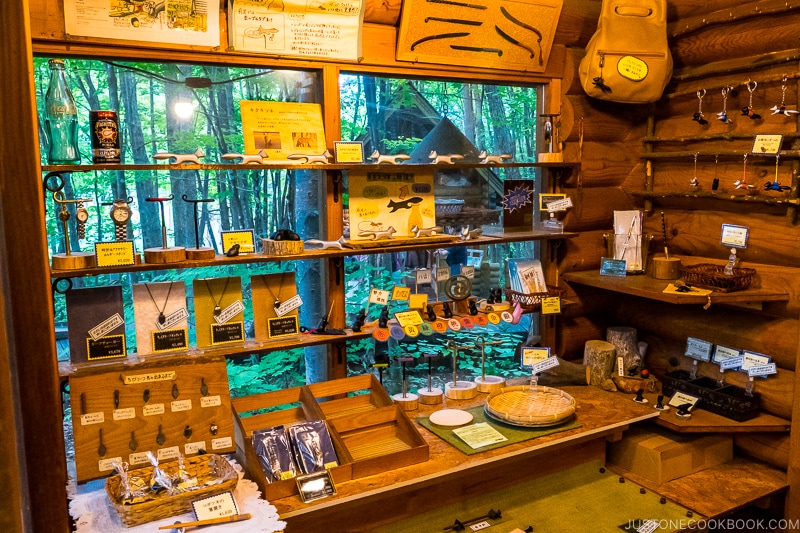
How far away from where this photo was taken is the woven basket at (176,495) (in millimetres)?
1740

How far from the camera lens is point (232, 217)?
2402 millimetres

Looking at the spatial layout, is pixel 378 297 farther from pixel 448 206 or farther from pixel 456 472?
pixel 456 472

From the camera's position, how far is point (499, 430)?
2379 millimetres

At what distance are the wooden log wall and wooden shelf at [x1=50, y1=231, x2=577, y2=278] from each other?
351 mm

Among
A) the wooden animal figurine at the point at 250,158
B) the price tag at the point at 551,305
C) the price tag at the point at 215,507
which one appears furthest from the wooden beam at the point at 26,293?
the price tag at the point at 551,305

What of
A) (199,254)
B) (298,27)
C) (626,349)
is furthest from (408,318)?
(298,27)

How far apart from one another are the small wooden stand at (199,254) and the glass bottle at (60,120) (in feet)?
1.47

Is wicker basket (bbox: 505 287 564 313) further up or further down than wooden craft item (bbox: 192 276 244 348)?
further down

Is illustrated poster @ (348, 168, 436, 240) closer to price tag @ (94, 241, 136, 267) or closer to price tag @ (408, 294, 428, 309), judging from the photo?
price tag @ (408, 294, 428, 309)

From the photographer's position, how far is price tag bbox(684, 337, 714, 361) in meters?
2.76

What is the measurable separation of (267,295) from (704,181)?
193 centimetres

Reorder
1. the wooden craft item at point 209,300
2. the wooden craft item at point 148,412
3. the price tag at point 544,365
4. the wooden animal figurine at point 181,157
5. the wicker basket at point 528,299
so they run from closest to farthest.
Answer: the wooden craft item at point 148,412, the wooden animal figurine at point 181,157, the wooden craft item at point 209,300, the price tag at point 544,365, the wicker basket at point 528,299

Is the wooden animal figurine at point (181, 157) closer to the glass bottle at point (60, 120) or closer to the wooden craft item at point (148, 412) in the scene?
the glass bottle at point (60, 120)

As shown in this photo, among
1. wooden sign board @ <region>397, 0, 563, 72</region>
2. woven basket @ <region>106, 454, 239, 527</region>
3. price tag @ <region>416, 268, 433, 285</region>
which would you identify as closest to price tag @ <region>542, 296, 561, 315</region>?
price tag @ <region>416, 268, 433, 285</region>
